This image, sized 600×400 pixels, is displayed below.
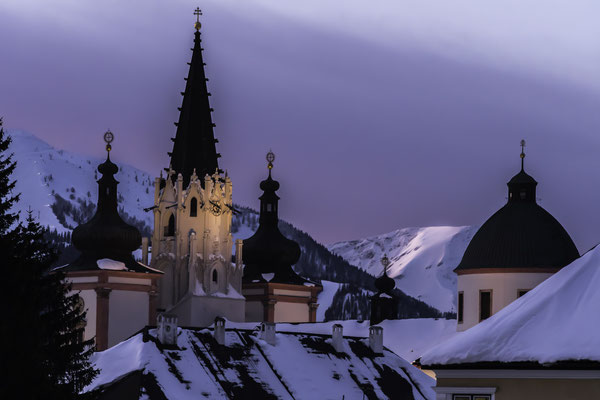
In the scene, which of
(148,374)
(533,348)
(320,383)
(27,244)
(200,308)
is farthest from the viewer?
(200,308)

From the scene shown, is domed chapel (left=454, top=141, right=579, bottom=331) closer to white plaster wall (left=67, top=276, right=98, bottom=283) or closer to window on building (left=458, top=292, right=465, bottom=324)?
window on building (left=458, top=292, right=465, bottom=324)

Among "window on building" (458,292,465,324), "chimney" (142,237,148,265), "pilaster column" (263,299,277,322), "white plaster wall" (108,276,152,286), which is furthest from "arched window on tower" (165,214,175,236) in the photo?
"window on building" (458,292,465,324)

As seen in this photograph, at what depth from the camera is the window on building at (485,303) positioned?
94750mm

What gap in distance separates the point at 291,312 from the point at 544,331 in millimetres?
89846

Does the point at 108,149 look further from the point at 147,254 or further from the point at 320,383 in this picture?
the point at 320,383

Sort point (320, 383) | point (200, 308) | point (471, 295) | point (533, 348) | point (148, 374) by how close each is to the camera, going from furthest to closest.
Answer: point (200, 308), point (471, 295), point (320, 383), point (148, 374), point (533, 348)

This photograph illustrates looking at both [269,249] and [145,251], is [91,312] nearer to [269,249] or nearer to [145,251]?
[145,251]

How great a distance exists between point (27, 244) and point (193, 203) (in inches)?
2889

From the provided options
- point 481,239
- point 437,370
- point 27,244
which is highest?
point 481,239

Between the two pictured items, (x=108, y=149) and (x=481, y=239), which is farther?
(x=108, y=149)

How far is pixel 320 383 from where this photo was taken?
246 ft

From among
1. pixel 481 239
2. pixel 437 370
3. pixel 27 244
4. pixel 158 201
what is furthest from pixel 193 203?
pixel 437 370

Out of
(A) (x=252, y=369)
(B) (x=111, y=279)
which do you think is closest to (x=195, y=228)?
(B) (x=111, y=279)

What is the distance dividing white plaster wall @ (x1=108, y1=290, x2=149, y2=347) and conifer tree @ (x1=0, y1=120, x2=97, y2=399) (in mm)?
58462
